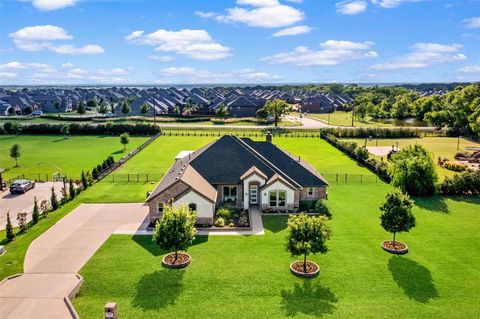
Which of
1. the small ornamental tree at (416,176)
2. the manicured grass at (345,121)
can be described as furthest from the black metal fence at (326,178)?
the manicured grass at (345,121)

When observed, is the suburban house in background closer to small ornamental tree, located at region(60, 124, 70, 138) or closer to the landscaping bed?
the landscaping bed

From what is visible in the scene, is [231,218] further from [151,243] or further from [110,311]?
[110,311]

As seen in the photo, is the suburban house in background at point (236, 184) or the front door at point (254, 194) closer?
the suburban house in background at point (236, 184)

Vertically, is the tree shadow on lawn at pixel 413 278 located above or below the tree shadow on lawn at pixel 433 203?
below

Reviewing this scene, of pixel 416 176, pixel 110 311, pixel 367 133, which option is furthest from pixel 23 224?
pixel 367 133

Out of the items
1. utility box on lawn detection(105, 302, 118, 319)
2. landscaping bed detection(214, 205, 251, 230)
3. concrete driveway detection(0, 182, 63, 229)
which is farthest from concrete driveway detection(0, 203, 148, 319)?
landscaping bed detection(214, 205, 251, 230)

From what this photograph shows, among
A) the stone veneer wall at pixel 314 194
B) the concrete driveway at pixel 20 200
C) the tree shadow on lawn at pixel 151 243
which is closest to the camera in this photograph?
the tree shadow on lawn at pixel 151 243

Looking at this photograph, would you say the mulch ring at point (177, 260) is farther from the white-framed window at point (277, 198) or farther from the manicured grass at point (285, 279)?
the white-framed window at point (277, 198)
